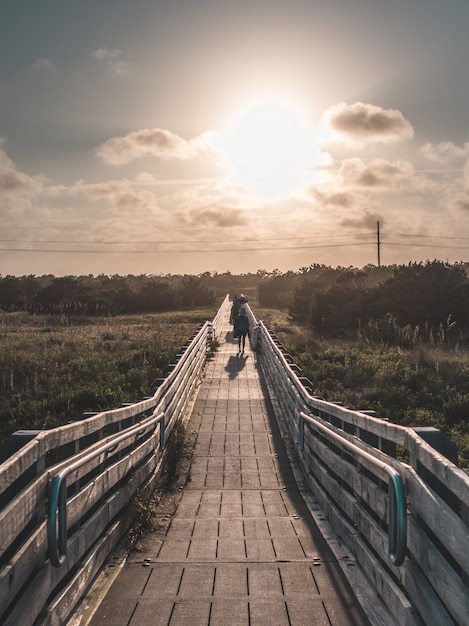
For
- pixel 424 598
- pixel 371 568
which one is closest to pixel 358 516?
pixel 371 568

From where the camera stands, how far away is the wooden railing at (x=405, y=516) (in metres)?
3.45

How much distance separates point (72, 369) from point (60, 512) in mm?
15901

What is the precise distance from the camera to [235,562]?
588cm

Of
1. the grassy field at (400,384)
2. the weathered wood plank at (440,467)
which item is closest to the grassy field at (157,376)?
the grassy field at (400,384)

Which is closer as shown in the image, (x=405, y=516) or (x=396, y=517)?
(x=405, y=516)

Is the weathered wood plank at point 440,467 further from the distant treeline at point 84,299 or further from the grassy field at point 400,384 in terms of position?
the distant treeline at point 84,299

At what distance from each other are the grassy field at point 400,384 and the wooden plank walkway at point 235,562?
4.46 meters

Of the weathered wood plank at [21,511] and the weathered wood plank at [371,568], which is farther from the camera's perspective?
the weathered wood plank at [371,568]

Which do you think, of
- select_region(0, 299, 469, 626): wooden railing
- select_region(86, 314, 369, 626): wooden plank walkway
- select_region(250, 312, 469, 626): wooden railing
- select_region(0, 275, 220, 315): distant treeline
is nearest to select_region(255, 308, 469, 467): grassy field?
select_region(86, 314, 369, 626): wooden plank walkway

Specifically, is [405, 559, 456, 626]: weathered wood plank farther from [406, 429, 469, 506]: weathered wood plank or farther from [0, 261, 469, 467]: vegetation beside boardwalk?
[0, 261, 469, 467]: vegetation beside boardwalk

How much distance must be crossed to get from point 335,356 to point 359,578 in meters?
16.3

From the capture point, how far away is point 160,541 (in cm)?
655

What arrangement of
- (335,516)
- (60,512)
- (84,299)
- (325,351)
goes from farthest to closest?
(84,299) → (325,351) → (335,516) → (60,512)

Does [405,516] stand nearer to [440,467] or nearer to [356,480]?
[440,467]
